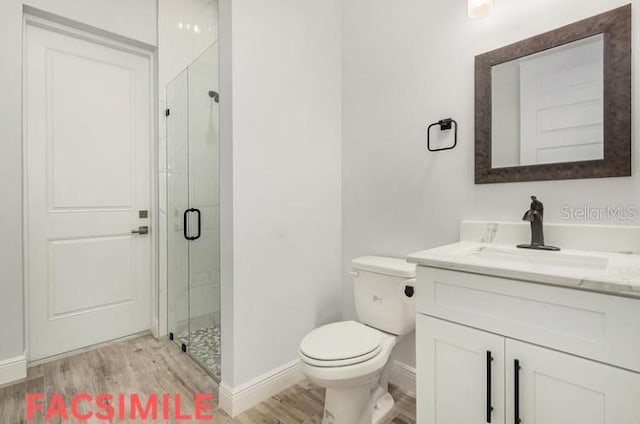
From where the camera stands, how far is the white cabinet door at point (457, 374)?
3.16 feet

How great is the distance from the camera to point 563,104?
128 cm

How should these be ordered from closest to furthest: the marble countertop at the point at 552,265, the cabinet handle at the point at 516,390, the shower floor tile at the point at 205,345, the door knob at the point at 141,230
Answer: the marble countertop at the point at 552,265 < the cabinet handle at the point at 516,390 < the shower floor tile at the point at 205,345 < the door knob at the point at 141,230

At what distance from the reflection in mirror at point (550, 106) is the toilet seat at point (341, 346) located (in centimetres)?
99

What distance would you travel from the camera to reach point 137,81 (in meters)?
2.43

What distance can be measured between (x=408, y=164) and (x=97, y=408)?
207 cm

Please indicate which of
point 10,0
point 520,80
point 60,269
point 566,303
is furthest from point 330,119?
point 60,269

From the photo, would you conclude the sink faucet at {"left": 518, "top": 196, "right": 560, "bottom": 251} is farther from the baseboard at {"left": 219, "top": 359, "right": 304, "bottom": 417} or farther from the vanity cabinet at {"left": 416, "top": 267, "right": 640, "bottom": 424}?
the baseboard at {"left": 219, "top": 359, "right": 304, "bottom": 417}

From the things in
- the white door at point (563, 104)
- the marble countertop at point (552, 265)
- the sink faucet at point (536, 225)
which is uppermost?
the white door at point (563, 104)

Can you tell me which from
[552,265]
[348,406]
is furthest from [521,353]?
[348,406]

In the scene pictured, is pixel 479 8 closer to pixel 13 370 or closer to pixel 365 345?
pixel 365 345

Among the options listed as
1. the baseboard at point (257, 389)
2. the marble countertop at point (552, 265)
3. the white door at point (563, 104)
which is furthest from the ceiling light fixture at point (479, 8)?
the baseboard at point (257, 389)

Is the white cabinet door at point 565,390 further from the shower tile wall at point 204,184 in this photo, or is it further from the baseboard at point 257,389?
the shower tile wall at point 204,184

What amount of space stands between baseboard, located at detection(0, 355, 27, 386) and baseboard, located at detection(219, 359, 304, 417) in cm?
125

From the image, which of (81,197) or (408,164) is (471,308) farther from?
(81,197)
